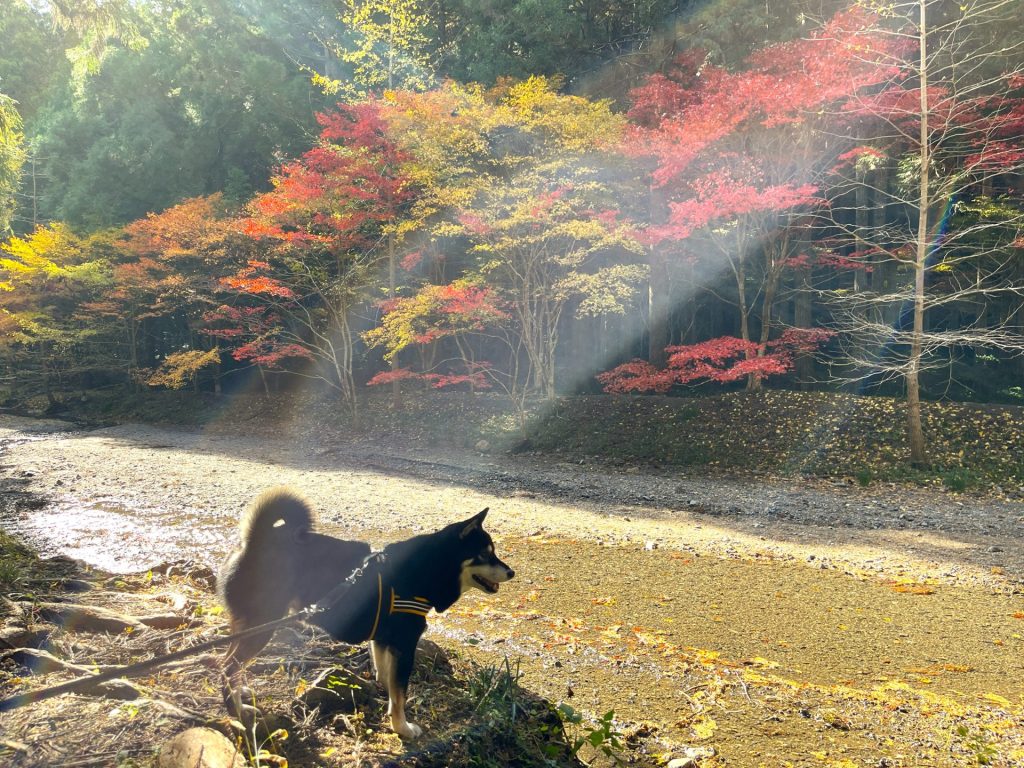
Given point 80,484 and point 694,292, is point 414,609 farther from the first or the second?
point 694,292

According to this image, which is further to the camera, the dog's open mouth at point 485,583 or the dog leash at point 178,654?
the dog's open mouth at point 485,583

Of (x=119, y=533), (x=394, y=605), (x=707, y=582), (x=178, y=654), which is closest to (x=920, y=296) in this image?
(x=707, y=582)

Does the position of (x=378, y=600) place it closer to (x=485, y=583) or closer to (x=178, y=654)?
(x=485, y=583)

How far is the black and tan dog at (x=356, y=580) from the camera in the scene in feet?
8.18

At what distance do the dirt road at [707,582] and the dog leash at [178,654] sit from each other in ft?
5.26

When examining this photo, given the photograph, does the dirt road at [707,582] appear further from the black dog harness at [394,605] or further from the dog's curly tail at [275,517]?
the dog's curly tail at [275,517]

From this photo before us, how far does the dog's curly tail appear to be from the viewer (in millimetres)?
2637

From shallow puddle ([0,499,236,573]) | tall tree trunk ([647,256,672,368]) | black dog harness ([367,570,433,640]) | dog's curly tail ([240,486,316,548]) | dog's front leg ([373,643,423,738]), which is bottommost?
shallow puddle ([0,499,236,573])

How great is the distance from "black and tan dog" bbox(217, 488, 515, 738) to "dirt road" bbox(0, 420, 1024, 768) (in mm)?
1324

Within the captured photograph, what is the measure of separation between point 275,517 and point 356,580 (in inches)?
18.4

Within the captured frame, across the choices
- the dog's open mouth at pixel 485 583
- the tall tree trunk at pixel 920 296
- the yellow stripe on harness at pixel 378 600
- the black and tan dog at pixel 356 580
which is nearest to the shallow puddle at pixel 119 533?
the black and tan dog at pixel 356 580

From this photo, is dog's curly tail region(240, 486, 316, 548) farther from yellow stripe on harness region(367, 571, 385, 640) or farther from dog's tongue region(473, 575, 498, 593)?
dog's tongue region(473, 575, 498, 593)

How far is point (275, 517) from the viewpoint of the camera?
8.71ft

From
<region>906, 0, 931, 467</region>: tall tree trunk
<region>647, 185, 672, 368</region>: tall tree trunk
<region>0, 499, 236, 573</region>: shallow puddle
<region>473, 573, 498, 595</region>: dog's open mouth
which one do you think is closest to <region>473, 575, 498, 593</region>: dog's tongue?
<region>473, 573, 498, 595</region>: dog's open mouth
